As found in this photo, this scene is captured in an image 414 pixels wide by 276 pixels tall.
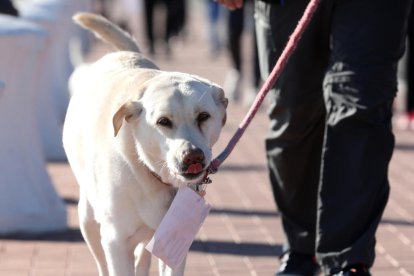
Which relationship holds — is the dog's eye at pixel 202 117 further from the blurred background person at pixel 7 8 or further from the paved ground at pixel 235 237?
the blurred background person at pixel 7 8

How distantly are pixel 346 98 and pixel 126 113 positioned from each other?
121 centimetres

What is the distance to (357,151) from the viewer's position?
15.1ft

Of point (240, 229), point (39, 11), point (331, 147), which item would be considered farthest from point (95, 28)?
point (39, 11)

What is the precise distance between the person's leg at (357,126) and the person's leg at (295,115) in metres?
0.19

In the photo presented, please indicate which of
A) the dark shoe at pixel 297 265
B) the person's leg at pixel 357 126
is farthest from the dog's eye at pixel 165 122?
the dark shoe at pixel 297 265

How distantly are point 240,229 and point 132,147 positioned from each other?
97.0 inches

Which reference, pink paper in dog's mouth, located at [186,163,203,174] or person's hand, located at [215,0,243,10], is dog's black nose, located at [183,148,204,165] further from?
person's hand, located at [215,0,243,10]

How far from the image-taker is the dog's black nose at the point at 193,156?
3.59 metres

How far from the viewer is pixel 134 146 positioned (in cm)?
383

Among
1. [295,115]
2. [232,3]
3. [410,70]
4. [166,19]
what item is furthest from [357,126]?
[166,19]

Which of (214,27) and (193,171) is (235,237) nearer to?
(193,171)

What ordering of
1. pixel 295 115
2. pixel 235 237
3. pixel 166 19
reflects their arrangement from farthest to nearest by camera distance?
pixel 166 19, pixel 235 237, pixel 295 115

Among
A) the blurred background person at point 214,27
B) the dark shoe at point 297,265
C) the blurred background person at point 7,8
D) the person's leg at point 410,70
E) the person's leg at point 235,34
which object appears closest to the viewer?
the dark shoe at point 297,265

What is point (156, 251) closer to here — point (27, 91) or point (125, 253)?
point (125, 253)
